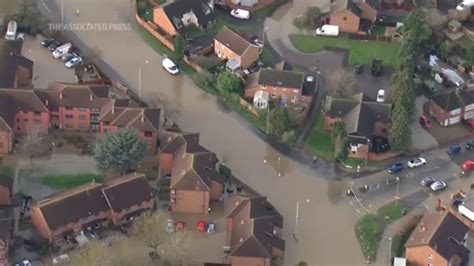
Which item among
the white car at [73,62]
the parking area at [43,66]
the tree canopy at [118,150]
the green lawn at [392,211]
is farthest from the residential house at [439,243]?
the white car at [73,62]

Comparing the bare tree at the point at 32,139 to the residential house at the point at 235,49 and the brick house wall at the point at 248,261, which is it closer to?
the residential house at the point at 235,49

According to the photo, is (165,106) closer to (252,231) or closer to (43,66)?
(43,66)

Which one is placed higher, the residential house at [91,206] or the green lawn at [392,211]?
the residential house at [91,206]

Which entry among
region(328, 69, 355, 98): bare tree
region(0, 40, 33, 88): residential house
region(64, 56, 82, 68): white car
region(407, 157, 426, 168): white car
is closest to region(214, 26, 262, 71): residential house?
region(328, 69, 355, 98): bare tree

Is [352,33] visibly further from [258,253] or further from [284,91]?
[258,253]

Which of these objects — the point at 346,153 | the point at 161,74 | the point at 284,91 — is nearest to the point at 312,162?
the point at 346,153

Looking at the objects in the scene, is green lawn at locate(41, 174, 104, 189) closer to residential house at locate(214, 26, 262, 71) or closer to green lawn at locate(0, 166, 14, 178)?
green lawn at locate(0, 166, 14, 178)

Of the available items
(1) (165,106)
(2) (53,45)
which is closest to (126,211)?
(1) (165,106)
